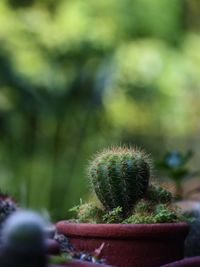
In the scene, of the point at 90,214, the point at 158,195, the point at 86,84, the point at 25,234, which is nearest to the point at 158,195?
the point at 158,195

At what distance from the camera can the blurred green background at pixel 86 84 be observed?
24.0ft

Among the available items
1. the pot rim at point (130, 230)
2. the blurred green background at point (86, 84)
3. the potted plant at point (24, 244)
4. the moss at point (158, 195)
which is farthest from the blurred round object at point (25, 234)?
the blurred green background at point (86, 84)

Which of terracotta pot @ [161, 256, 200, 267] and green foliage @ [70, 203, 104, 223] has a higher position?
green foliage @ [70, 203, 104, 223]

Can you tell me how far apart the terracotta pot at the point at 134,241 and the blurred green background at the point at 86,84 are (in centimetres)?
456

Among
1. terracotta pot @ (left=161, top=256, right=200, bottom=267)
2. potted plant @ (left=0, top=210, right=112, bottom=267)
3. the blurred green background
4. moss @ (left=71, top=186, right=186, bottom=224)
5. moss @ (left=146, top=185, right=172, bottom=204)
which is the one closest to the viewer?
potted plant @ (left=0, top=210, right=112, bottom=267)

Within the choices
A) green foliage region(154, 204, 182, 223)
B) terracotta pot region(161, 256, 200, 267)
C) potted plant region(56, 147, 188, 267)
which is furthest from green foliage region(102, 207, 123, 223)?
terracotta pot region(161, 256, 200, 267)

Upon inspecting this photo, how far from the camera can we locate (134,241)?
6.62 feet

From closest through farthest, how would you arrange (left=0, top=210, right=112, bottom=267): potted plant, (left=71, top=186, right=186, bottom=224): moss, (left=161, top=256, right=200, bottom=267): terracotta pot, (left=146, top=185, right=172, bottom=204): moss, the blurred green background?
(left=0, top=210, right=112, bottom=267): potted plant → (left=161, top=256, right=200, bottom=267): terracotta pot → (left=71, top=186, right=186, bottom=224): moss → (left=146, top=185, right=172, bottom=204): moss → the blurred green background

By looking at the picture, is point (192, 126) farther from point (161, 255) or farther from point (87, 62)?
point (161, 255)

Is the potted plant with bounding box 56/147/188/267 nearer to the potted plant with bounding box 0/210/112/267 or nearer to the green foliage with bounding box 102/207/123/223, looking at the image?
the green foliage with bounding box 102/207/123/223

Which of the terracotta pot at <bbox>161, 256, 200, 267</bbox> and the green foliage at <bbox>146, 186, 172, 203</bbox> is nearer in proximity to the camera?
the terracotta pot at <bbox>161, 256, 200, 267</bbox>

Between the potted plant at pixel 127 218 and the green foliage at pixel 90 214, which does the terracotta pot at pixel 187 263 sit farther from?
the green foliage at pixel 90 214

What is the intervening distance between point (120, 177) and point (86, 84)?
5065 millimetres

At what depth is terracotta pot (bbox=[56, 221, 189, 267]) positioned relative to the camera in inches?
78.8
